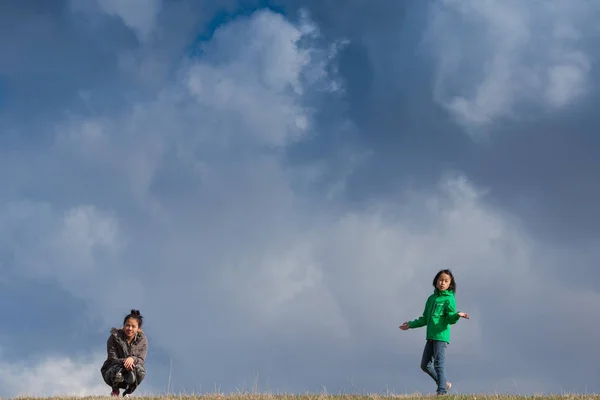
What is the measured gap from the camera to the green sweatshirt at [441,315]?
798 inches

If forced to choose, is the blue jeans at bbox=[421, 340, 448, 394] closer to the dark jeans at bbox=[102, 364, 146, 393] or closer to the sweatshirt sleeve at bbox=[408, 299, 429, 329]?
the sweatshirt sleeve at bbox=[408, 299, 429, 329]

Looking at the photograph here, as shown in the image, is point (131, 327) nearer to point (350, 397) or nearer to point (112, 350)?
point (112, 350)

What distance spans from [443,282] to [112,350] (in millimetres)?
8626

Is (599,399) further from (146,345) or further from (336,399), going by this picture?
(146,345)

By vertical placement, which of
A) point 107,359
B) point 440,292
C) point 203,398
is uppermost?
point 440,292

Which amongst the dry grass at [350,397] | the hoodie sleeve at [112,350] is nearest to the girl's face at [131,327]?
the hoodie sleeve at [112,350]

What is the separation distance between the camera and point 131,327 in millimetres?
20594

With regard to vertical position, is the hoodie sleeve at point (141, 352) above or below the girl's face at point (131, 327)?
below

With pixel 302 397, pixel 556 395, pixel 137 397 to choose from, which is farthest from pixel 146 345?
pixel 556 395

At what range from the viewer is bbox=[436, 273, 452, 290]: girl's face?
20625mm

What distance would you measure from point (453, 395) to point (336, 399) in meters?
2.74

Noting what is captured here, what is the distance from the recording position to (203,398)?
18.4 m

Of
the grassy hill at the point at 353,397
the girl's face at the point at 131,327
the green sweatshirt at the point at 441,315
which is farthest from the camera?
the girl's face at the point at 131,327

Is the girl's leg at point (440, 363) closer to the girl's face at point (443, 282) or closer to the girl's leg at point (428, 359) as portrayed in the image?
the girl's leg at point (428, 359)
